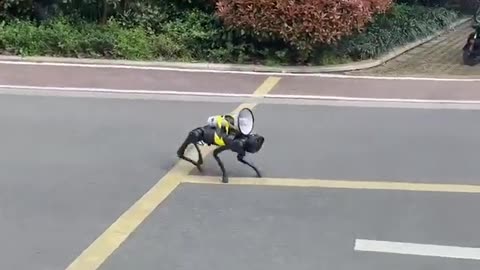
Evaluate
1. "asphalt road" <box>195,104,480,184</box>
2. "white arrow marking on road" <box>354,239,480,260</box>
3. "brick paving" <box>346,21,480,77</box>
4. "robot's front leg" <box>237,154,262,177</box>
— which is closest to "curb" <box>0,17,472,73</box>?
"brick paving" <box>346,21,480,77</box>

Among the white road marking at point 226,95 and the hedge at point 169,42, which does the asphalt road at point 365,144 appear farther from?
the hedge at point 169,42

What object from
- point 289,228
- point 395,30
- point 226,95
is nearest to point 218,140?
point 289,228

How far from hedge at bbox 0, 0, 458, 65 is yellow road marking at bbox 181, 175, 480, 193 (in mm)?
5787

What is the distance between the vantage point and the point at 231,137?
6543 millimetres

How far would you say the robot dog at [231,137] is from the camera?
647cm

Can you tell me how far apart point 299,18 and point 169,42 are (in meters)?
2.16

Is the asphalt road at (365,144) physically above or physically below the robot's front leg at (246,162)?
below

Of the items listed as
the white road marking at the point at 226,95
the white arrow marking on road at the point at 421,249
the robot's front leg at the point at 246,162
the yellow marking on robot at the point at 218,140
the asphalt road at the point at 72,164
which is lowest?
the white road marking at the point at 226,95

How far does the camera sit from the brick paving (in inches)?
484

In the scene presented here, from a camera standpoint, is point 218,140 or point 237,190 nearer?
point 237,190

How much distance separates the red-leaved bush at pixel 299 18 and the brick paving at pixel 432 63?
76cm

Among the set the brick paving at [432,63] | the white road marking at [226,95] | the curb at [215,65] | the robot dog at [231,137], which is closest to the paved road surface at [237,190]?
the robot dog at [231,137]

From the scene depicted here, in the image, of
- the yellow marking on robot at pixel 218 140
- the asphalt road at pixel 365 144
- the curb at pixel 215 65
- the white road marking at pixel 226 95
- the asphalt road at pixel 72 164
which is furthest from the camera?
the curb at pixel 215 65

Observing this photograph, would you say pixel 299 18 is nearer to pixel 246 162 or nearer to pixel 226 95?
pixel 226 95
